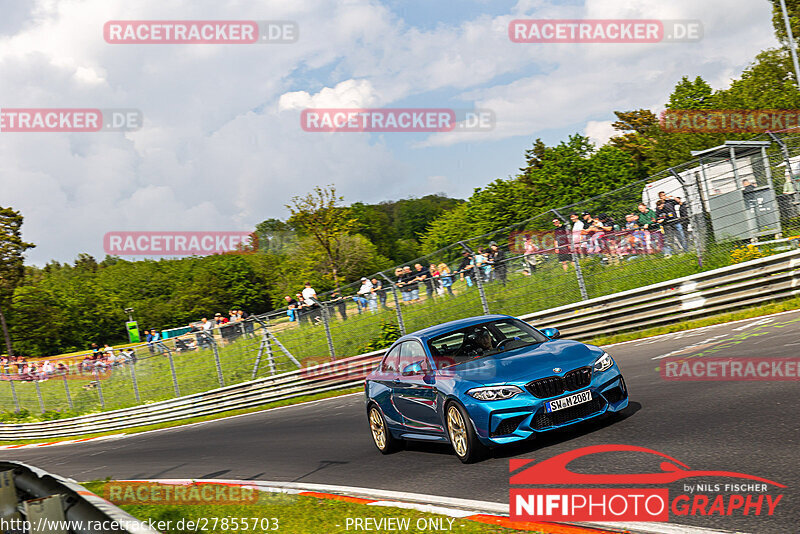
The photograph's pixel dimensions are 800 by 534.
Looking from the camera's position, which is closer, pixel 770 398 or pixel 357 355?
pixel 770 398

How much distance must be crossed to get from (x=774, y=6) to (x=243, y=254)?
241 feet

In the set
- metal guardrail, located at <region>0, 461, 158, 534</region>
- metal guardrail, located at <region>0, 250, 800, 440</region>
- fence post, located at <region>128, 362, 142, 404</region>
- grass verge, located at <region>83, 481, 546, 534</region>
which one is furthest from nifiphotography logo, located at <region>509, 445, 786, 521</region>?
fence post, located at <region>128, 362, 142, 404</region>

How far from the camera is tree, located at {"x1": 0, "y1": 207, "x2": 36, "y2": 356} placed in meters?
53.0

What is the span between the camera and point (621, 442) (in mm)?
7445

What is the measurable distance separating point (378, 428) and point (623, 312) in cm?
817

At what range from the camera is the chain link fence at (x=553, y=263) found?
15383mm

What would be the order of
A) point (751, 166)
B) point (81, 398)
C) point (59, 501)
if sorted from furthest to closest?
point (81, 398)
point (751, 166)
point (59, 501)

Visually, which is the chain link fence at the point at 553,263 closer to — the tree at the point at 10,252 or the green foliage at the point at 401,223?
the tree at the point at 10,252

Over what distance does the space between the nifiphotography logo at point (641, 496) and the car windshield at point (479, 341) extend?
210 centimetres

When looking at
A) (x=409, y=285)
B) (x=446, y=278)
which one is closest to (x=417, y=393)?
(x=446, y=278)

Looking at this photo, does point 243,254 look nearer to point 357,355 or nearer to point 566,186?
point 566,186

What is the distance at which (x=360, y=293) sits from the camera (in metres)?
20.4

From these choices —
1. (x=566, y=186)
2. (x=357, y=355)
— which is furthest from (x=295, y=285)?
(x=357, y=355)

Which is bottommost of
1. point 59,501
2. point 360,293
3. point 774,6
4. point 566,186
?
point 59,501
